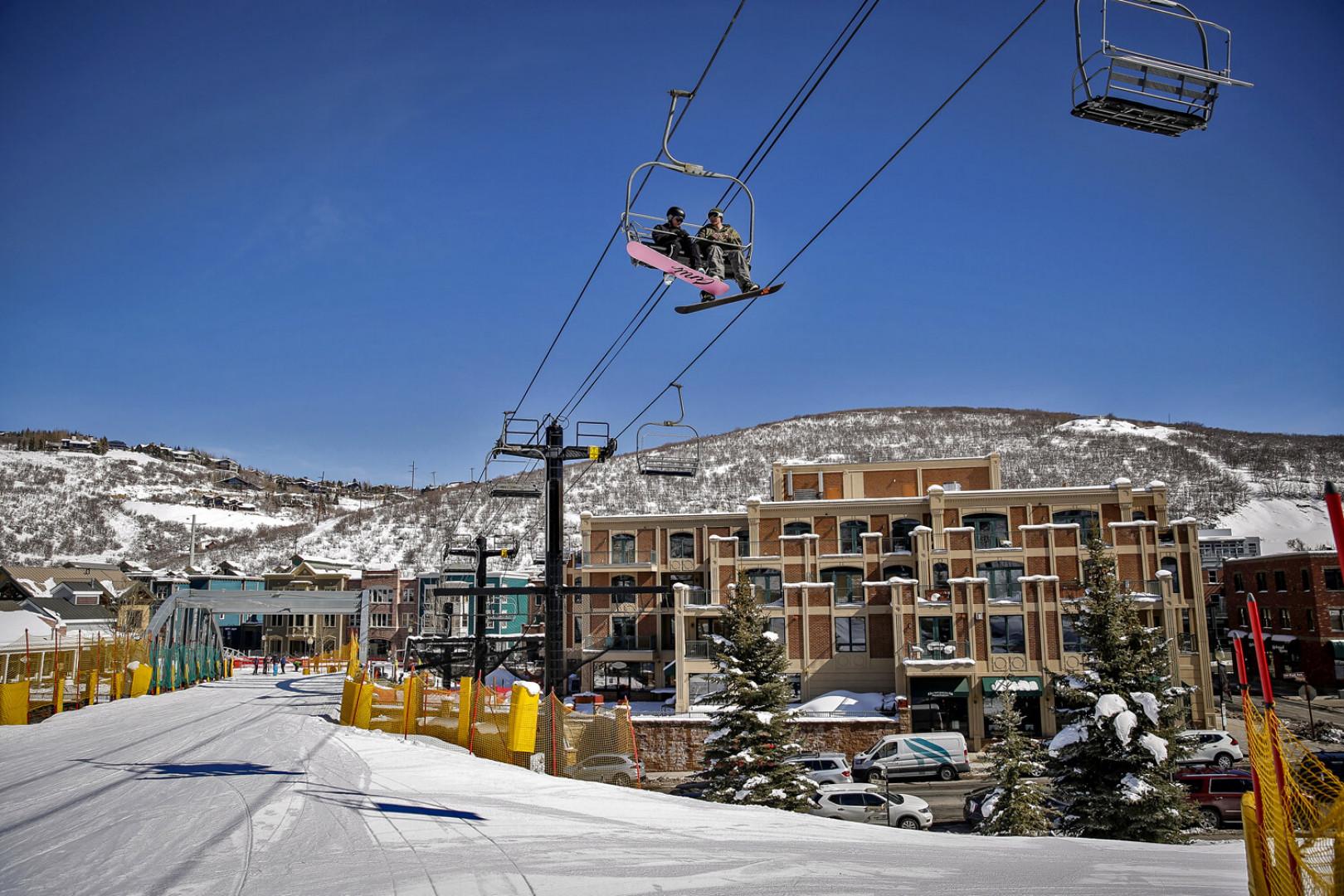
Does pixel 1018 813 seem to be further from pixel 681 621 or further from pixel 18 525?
pixel 18 525

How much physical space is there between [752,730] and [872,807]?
12.2 feet

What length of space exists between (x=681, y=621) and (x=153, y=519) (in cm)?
19233

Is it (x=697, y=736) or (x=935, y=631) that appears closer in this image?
(x=697, y=736)

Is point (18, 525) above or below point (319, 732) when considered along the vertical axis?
above

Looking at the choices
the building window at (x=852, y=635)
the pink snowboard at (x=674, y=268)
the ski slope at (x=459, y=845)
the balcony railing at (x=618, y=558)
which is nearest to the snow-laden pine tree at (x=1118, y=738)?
the ski slope at (x=459, y=845)

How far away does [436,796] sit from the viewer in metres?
12.4

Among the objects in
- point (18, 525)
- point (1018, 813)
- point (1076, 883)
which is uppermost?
point (18, 525)

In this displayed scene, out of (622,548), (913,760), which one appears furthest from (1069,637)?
(622,548)

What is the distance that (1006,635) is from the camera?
37.5 metres

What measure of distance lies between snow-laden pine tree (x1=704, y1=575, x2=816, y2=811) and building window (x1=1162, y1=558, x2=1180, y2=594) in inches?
922

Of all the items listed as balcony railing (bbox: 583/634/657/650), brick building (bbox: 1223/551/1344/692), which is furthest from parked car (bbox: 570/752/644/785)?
brick building (bbox: 1223/551/1344/692)

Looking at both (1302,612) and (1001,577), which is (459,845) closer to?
(1001,577)

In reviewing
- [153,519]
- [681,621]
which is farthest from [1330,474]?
[153,519]

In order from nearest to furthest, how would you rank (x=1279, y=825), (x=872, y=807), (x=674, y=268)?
(x=1279, y=825)
(x=674, y=268)
(x=872, y=807)
